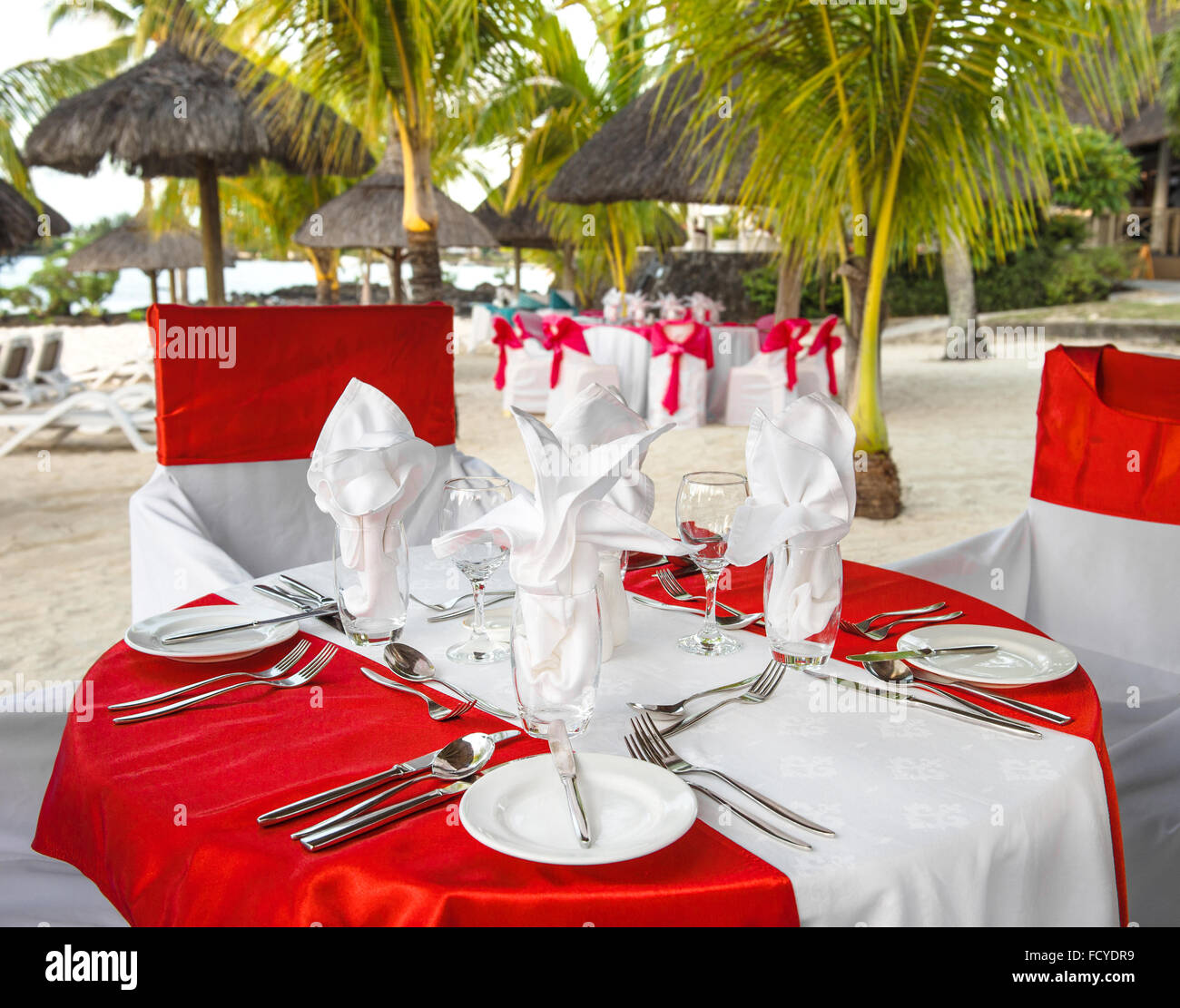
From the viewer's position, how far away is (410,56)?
6.29 metres

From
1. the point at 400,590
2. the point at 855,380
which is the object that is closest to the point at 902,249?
the point at 855,380

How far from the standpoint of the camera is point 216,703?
1.17 meters

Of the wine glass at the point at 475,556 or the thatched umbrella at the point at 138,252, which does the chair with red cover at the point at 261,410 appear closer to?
the wine glass at the point at 475,556

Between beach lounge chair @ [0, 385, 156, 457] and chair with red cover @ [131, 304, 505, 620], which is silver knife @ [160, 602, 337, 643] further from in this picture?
beach lounge chair @ [0, 385, 156, 457]

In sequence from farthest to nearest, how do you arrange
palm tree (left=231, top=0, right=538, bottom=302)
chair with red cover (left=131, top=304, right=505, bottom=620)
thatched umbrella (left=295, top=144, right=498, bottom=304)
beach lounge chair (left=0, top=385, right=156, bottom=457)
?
1. thatched umbrella (left=295, top=144, right=498, bottom=304)
2. beach lounge chair (left=0, top=385, right=156, bottom=457)
3. palm tree (left=231, top=0, right=538, bottom=302)
4. chair with red cover (left=131, top=304, right=505, bottom=620)

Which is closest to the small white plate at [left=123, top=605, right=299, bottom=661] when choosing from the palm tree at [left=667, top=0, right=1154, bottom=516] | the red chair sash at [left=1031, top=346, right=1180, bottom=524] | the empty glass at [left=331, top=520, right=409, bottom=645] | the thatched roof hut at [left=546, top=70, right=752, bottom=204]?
the empty glass at [left=331, top=520, right=409, bottom=645]

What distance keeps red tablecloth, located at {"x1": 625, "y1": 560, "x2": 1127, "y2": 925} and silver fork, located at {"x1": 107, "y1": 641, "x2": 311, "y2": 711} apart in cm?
55

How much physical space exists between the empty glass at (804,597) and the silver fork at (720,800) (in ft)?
0.78

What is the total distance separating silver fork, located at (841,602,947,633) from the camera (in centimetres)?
141

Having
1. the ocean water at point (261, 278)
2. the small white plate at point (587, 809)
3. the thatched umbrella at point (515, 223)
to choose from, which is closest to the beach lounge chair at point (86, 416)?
the small white plate at point (587, 809)

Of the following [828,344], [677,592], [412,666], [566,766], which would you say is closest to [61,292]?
[828,344]

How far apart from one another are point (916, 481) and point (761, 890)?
17.4 ft

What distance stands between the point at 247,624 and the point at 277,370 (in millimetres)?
1249
